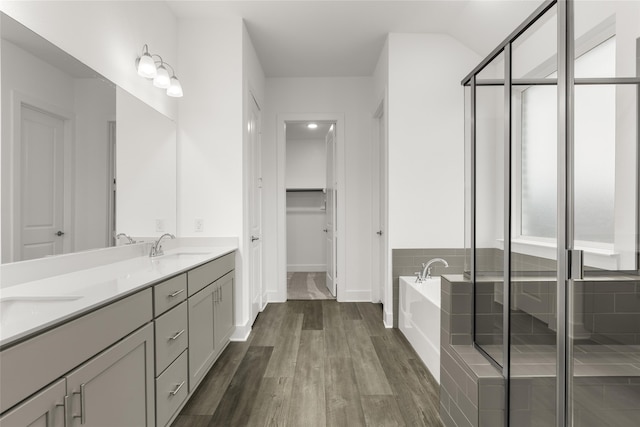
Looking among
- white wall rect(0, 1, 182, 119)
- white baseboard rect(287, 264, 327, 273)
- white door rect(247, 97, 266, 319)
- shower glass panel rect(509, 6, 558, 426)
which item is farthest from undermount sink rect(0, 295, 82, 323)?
white baseboard rect(287, 264, 327, 273)

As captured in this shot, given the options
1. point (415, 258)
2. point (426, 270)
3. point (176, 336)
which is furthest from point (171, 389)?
point (415, 258)

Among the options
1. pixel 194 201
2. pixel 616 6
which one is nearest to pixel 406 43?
pixel 194 201

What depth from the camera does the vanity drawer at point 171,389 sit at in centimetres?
158

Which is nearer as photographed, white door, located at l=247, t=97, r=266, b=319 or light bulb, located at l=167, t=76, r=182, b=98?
light bulb, located at l=167, t=76, r=182, b=98

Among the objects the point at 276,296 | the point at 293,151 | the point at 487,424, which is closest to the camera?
the point at 487,424

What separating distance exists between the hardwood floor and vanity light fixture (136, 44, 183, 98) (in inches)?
83.4

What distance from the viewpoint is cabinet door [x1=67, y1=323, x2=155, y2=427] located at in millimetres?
1046

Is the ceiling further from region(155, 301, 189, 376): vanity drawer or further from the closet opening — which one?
region(155, 301, 189, 376): vanity drawer

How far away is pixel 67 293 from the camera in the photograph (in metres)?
1.29

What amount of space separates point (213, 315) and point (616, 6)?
2464 millimetres

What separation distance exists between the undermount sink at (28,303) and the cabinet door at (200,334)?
81 cm

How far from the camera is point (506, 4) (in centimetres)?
254

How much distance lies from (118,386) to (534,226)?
1.59m

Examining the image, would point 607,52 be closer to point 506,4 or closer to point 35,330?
point 35,330
